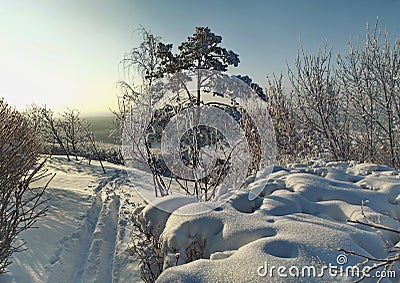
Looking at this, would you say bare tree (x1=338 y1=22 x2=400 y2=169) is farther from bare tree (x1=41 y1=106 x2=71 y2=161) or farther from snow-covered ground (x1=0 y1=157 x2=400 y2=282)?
bare tree (x1=41 y1=106 x2=71 y2=161)

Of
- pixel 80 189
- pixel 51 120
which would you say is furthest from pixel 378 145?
pixel 51 120

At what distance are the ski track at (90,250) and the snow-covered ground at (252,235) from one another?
0.02m

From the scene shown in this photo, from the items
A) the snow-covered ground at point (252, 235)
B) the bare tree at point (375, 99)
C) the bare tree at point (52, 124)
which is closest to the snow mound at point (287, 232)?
the snow-covered ground at point (252, 235)

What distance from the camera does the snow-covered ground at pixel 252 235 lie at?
2.05 meters

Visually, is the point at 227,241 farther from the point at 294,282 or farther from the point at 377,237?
the point at 377,237

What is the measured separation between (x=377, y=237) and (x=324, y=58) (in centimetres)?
641

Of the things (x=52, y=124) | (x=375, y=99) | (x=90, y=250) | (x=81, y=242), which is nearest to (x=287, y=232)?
(x=90, y=250)

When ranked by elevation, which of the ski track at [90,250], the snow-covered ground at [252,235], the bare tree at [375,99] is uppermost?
the bare tree at [375,99]

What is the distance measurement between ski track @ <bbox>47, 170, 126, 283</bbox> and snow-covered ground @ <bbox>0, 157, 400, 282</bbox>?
2 centimetres

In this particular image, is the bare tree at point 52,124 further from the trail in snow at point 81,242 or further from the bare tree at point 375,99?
the bare tree at point 375,99

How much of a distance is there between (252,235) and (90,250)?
313cm

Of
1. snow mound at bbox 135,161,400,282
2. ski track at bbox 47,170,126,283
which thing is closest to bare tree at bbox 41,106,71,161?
ski track at bbox 47,170,126,283

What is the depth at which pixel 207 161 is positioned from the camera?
639 centimetres

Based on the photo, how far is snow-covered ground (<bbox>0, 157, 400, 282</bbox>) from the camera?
6.72ft
